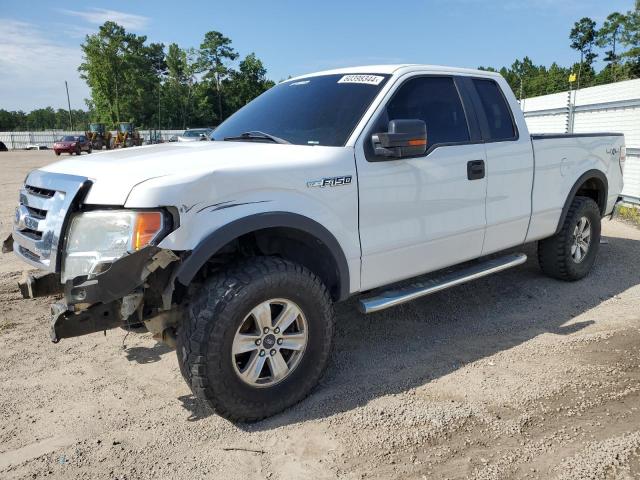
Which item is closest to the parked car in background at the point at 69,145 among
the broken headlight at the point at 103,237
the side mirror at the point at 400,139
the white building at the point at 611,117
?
the white building at the point at 611,117

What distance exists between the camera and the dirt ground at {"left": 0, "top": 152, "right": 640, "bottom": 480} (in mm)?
2656

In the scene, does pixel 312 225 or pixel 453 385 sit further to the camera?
pixel 453 385

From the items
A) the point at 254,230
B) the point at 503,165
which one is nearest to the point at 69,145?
the point at 503,165

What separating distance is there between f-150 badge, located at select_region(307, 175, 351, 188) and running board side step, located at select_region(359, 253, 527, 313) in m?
0.82

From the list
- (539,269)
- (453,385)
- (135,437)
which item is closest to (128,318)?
(135,437)

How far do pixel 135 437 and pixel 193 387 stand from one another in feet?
1.58

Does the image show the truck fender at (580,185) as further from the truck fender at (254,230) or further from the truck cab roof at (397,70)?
the truck fender at (254,230)

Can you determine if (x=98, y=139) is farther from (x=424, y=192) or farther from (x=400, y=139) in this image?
(x=400, y=139)

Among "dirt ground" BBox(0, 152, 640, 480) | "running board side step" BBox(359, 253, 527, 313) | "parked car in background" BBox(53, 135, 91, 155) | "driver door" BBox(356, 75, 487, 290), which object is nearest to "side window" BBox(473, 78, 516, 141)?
"driver door" BBox(356, 75, 487, 290)

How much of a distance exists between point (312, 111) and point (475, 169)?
1.34 metres

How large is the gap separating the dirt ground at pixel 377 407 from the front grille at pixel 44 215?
3.13 feet

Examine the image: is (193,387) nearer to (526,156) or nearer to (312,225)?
(312,225)

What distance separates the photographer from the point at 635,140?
9930mm

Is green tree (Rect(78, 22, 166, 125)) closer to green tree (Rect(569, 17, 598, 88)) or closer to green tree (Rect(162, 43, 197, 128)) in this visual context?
green tree (Rect(162, 43, 197, 128))
